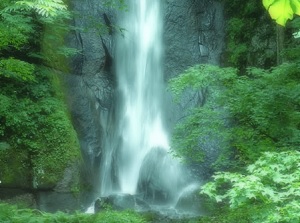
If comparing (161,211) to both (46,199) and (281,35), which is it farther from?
(281,35)

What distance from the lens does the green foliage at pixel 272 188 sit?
3324 mm

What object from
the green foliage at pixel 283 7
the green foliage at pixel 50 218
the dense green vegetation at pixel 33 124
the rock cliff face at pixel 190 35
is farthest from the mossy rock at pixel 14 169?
the green foliage at pixel 283 7

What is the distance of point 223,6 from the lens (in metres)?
16.1

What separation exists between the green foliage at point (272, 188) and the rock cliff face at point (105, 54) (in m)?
8.61

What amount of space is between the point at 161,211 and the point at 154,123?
14.5 ft

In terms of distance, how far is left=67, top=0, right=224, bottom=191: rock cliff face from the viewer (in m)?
13.2

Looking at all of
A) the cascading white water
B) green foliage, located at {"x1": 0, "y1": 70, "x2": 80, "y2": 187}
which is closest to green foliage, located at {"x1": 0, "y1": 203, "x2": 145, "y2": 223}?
green foliage, located at {"x1": 0, "y1": 70, "x2": 80, "y2": 187}

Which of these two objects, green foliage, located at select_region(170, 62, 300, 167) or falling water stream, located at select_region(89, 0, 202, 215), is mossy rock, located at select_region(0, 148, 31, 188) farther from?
green foliage, located at select_region(170, 62, 300, 167)

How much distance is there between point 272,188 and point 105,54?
11.6m

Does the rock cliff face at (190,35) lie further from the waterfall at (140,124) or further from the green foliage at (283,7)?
the green foliage at (283,7)

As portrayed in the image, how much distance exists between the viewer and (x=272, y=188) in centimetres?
375

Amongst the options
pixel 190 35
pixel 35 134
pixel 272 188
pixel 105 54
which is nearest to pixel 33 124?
pixel 35 134

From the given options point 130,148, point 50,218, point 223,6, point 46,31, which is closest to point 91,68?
point 46,31

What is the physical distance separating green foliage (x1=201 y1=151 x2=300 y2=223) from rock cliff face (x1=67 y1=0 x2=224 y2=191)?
28.3 feet
